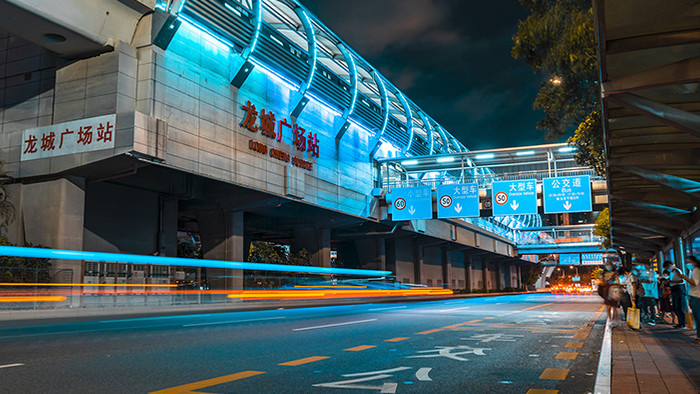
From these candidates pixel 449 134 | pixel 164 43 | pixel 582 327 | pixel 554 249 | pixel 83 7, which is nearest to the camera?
pixel 582 327

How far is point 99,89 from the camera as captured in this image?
23.5 metres

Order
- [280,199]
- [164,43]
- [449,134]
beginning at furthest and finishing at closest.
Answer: [449,134] → [280,199] → [164,43]

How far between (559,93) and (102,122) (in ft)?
59.8

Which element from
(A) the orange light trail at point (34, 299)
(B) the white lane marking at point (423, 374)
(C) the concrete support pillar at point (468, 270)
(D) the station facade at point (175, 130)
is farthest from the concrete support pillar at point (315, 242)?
(C) the concrete support pillar at point (468, 270)

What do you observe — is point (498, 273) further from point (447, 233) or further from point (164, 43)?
point (164, 43)

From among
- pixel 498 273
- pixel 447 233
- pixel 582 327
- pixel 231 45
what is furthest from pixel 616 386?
pixel 498 273

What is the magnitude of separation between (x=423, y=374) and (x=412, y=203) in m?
33.6

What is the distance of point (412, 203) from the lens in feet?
133

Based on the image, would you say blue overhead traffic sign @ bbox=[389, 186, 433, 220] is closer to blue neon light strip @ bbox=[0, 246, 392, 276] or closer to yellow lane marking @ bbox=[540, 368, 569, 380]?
blue neon light strip @ bbox=[0, 246, 392, 276]

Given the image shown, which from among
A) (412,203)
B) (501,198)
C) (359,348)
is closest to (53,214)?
(359,348)

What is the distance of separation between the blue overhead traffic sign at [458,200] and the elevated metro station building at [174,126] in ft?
23.2

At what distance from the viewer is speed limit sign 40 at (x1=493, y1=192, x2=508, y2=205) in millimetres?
37309

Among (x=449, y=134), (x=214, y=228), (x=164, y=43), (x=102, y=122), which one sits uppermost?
(x=449, y=134)

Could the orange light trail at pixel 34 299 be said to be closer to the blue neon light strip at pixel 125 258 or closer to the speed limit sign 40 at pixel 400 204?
the blue neon light strip at pixel 125 258
